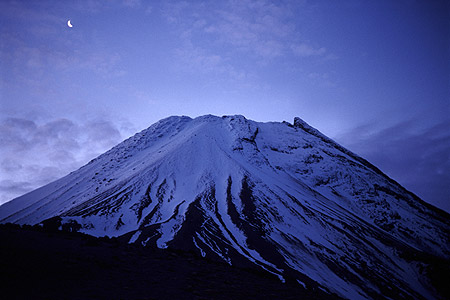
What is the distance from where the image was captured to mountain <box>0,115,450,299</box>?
4281cm

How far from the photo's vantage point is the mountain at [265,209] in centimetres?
4281

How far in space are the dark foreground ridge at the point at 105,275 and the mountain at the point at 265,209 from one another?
1837cm

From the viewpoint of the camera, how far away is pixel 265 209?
59656mm

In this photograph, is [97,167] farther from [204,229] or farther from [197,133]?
[204,229]

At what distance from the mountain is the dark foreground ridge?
60.3 ft

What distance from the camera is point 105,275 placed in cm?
1288

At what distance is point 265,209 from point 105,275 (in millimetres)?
49845

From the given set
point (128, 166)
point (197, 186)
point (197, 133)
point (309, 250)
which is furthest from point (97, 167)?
point (309, 250)

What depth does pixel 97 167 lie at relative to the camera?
92.6 m

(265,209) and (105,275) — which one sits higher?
(265,209)

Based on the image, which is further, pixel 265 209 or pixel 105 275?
pixel 265 209

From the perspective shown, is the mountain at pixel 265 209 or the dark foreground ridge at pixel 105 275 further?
the mountain at pixel 265 209

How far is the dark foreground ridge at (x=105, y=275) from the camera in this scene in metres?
10.5

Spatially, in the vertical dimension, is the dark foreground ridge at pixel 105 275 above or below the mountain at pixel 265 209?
below
